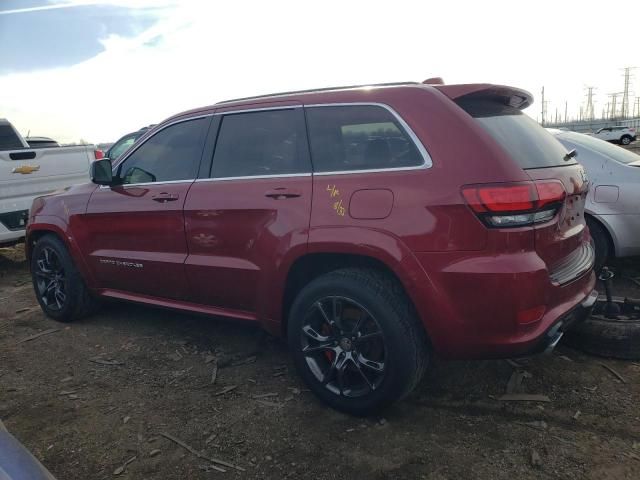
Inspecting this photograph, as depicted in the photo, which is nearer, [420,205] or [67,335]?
[420,205]

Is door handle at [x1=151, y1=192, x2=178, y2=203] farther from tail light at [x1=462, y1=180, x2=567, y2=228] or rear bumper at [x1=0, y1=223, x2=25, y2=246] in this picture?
rear bumper at [x1=0, y1=223, x2=25, y2=246]

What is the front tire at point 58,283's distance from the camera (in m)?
4.47

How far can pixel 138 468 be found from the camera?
251cm

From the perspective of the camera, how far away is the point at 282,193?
2.98m

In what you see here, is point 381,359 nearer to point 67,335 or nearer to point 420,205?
point 420,205

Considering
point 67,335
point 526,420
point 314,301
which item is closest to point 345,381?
point 314,301

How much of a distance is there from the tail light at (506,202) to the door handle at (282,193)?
987 mm

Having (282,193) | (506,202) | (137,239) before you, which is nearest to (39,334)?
(137,239)

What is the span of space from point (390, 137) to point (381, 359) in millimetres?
1233

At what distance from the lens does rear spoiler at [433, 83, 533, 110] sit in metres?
2.72

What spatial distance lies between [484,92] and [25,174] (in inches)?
245

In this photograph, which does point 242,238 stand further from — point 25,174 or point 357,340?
point 25,174

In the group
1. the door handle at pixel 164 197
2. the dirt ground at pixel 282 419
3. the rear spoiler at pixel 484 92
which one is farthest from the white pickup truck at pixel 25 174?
the rear spoiler at pixel 484 92

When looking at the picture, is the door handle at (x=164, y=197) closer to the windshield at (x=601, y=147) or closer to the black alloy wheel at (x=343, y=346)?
the black alloy wheel at (x=343, y=346)
